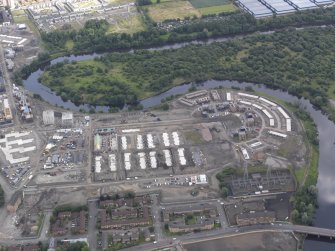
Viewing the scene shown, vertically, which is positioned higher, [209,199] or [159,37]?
[159,37]

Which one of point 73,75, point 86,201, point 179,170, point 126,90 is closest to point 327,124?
point 179,170

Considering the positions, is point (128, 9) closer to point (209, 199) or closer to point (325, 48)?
point (325, 48)

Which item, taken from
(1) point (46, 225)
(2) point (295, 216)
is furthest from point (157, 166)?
(2) point (295, 216)

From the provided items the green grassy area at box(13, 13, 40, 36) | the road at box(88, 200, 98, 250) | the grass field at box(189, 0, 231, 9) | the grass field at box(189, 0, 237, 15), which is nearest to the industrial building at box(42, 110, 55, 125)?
the road at box(88, 200, 98, 250)

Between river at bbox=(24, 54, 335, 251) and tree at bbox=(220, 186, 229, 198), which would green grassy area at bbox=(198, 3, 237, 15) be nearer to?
river at bbox=(24, 54, 335, 251)

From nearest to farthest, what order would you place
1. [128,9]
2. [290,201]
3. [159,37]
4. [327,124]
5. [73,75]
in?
[290,201]
[327,124]
[73,75]
[159,37]
[128,9]

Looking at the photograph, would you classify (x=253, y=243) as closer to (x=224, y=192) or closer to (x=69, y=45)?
(x=224, y=192)

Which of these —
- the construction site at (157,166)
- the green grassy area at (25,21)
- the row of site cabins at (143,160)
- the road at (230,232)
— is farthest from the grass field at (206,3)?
the road at (230,232)
